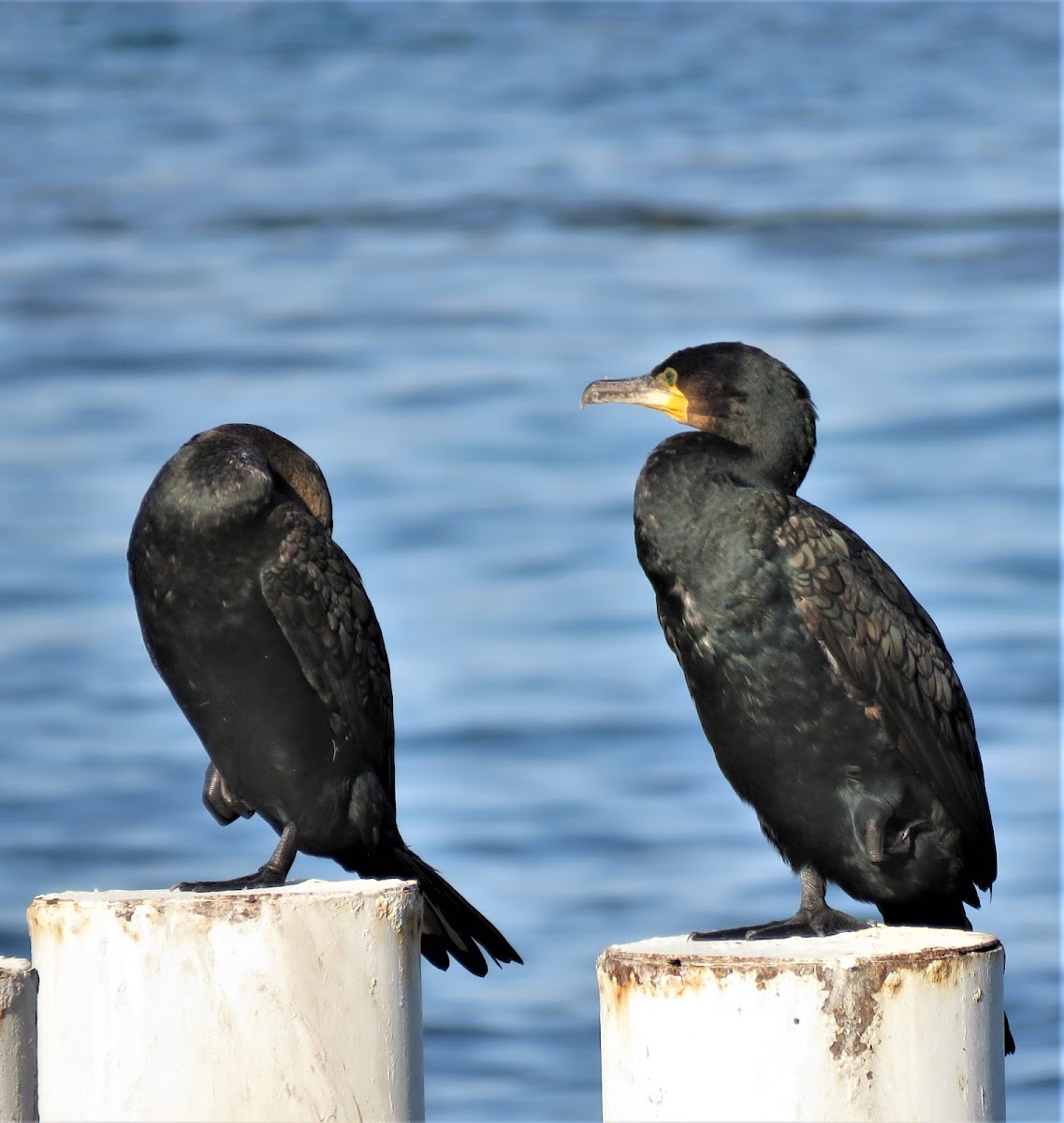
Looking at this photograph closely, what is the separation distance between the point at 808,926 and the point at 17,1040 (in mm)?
1520

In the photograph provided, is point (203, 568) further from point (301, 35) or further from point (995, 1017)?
point (301, 35)

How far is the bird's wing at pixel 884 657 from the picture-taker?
4441 mm

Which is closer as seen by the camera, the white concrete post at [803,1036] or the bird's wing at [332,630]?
the white concrete post at [803,1036]

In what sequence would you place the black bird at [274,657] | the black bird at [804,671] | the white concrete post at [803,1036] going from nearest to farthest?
the white concrete post at [803,1036], the black bird at [804,671], the black bird at [274,657]

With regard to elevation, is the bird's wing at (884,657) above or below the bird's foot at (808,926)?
above

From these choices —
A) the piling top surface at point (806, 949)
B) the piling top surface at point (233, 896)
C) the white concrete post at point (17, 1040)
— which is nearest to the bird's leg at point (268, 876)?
the piling top surface at point (233, 896)

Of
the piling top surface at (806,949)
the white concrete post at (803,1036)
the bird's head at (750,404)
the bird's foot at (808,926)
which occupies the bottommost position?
the white concrete post at (803,1036)

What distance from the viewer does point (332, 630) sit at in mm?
4660

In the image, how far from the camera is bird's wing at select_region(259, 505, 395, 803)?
15.0ft

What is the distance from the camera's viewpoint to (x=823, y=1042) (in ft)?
10.9

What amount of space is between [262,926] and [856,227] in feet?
68.9

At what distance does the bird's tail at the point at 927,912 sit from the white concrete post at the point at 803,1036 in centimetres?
115

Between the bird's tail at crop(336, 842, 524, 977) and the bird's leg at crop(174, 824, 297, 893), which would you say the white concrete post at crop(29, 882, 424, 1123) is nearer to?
the bird's leg at crop(174, 824, 297, 893)

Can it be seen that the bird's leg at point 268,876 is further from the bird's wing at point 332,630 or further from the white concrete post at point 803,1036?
the white concrete post at point 803,1036
